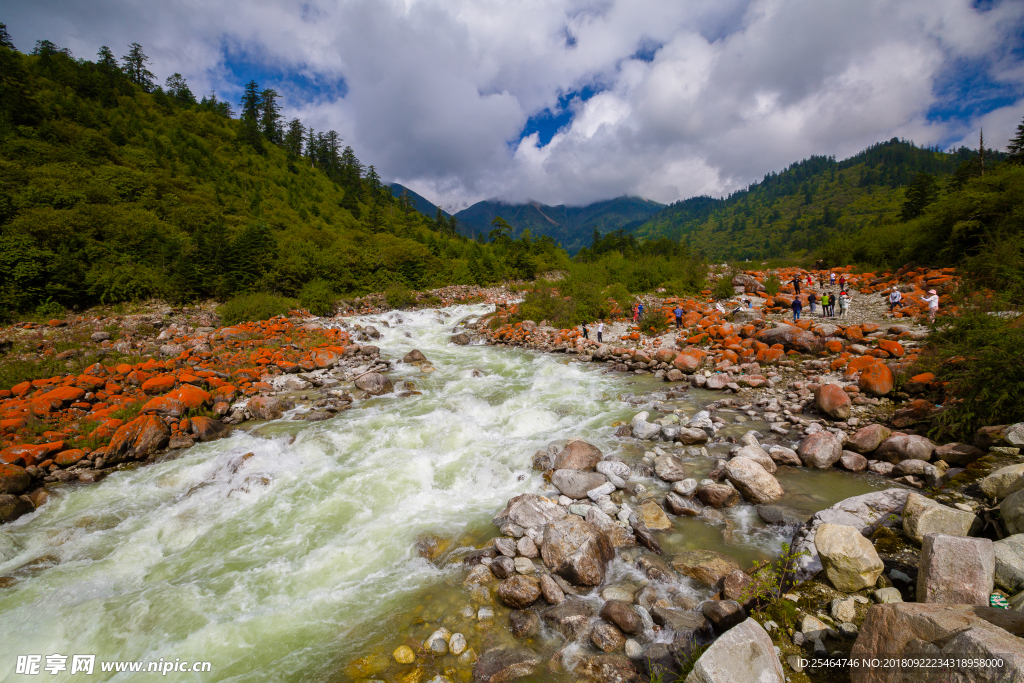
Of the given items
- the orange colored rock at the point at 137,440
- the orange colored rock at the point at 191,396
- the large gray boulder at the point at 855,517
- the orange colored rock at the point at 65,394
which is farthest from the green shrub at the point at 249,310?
the large gray boulder at the point at 855,517

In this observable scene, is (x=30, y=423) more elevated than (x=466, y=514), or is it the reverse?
(x=30, y=423)

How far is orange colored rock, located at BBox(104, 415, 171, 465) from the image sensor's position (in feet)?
26.2

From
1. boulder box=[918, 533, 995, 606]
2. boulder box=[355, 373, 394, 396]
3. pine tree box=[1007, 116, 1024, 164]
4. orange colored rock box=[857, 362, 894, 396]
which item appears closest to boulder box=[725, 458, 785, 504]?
boulder box=[918, 533, 995, 606]

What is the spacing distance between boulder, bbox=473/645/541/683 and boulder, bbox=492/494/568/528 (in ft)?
5.64

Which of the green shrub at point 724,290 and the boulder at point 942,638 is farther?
the green shrub at point 724,290

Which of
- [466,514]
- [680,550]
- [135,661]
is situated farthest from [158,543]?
[680,550]

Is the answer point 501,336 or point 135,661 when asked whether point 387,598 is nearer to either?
point 135,661

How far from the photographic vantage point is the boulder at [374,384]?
40.2ft

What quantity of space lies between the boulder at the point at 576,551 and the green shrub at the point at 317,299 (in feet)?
82.5

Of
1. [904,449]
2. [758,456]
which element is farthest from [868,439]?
[758,456]

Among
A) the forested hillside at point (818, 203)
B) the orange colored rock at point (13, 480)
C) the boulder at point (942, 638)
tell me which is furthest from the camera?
the forested hillside at point (818, 203)

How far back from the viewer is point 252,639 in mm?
4148

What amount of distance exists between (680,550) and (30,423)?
13840mm

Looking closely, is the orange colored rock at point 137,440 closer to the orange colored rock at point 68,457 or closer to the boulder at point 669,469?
the orange colored rock at point 68,457
